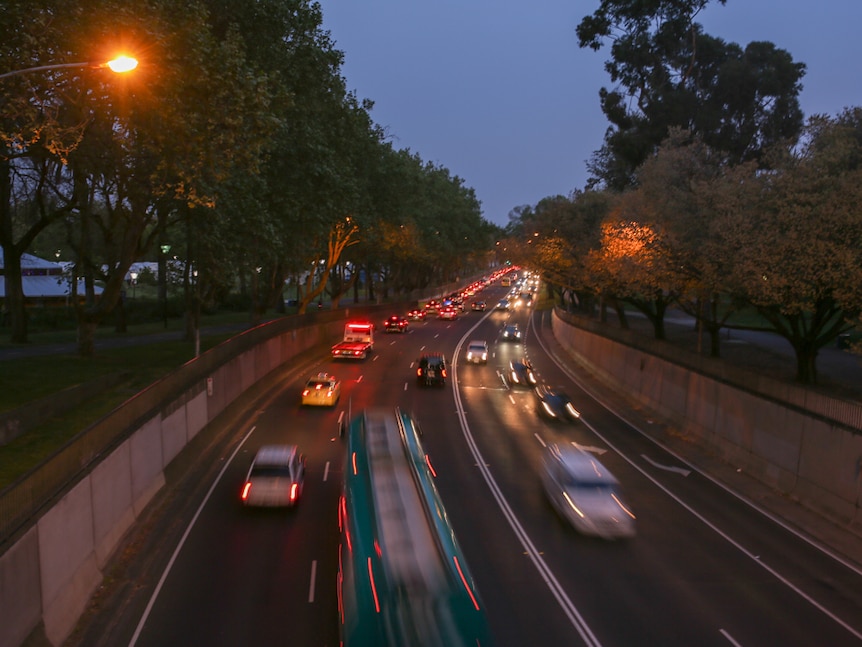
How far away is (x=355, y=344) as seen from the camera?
4678cm

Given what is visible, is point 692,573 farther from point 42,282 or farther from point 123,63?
point 42,282

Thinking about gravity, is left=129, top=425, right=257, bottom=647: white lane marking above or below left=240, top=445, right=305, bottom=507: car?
below

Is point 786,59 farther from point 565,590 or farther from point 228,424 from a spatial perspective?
point 565,590

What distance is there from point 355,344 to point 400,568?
3700 centimetres

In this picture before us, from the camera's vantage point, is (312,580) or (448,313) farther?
(448,313)

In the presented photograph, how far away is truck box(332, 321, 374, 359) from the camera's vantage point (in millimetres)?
46312

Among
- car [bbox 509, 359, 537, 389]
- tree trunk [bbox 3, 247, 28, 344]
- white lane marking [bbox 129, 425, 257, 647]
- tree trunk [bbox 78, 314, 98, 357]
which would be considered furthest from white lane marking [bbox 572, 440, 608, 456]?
tree trunk [bbox 3, 247, 28, 344]

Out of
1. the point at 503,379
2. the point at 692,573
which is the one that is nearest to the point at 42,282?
the point at 503,379

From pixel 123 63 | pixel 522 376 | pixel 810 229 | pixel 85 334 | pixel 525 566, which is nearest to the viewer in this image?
pixel 123 63

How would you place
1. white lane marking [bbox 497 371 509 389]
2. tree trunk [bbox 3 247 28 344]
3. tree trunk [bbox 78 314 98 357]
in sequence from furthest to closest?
white lane marking [bbox 497 371 509 389], tree trunk [bbox 3 247 28 344], tree trunk [bbox 78 314 98 357]

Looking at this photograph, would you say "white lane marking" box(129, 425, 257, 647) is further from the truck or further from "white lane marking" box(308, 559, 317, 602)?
the truck

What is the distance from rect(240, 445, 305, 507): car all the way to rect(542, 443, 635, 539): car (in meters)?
6.51

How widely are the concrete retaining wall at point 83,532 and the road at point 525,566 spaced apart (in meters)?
0.73

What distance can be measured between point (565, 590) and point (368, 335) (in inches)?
1489
